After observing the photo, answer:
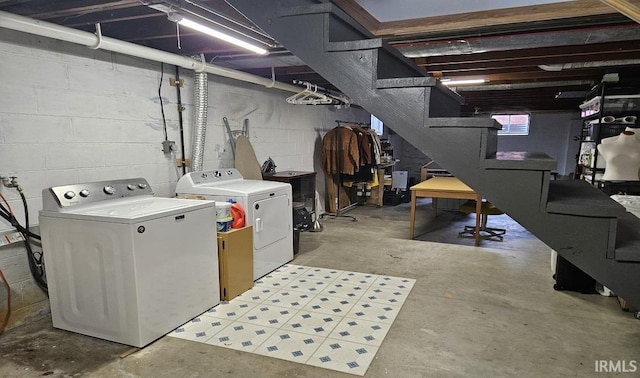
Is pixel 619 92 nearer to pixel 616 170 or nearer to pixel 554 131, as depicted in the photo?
pixel 616 170

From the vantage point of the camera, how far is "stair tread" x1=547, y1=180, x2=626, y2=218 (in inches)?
57.6

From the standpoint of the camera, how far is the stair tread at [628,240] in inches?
57.7

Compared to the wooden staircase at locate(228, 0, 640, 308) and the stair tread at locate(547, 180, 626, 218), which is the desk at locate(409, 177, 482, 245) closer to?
the wooden staircase at locate(228, 0, 640, 308)

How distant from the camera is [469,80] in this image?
203 inches

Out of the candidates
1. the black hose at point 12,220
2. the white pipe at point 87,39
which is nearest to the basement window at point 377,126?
the white pipe at point 87,39

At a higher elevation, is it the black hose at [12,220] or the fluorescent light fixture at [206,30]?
the fluorescent light fixture at [206,30]

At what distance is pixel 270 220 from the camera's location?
150 inches

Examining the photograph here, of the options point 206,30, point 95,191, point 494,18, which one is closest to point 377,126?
point 494,18

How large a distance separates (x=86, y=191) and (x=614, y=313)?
4.20m

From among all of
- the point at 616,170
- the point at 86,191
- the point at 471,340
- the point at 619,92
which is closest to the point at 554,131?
the point at 619,92

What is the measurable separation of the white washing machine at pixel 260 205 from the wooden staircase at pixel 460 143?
1848mm

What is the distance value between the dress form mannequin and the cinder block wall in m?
4.52

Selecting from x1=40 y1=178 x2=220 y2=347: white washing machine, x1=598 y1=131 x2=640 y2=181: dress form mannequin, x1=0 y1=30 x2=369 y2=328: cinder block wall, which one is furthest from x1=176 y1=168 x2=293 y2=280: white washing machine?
x1=598 y1=131 x2=640 y2=181: dress form mannequin

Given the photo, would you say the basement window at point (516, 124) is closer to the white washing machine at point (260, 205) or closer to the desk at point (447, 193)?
the desk at point (447, 193)
